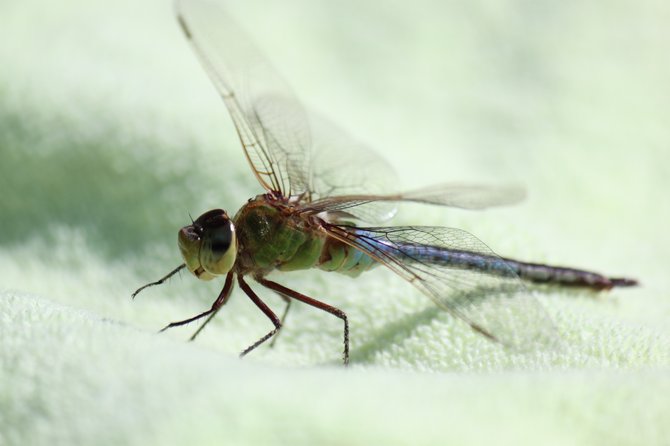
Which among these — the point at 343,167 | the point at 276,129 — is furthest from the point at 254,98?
the point at 343,167

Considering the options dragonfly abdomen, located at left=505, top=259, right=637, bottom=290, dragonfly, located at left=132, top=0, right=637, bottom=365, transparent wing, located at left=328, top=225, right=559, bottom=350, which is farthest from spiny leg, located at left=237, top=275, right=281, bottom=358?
dragonfly abdomen, located at left=505, top=259, right=637, bottom=290

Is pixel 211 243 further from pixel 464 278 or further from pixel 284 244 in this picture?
pixel 464 278

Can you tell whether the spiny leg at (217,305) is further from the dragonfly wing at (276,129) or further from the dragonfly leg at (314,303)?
the dragonfly wing at (276,129)

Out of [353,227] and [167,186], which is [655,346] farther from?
[167,186]

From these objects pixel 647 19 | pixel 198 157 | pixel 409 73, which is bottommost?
pixel 198 157

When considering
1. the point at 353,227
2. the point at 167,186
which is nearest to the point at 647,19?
the point at 353,227

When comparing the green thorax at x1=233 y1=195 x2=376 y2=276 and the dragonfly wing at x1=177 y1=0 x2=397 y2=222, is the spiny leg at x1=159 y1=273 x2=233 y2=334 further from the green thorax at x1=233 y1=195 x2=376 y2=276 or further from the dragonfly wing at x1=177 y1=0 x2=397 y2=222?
the dragonfly wing at x1=177 y1=0 x2=397 y2=222
